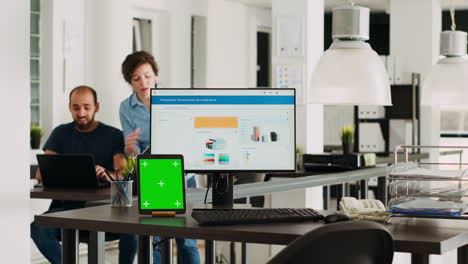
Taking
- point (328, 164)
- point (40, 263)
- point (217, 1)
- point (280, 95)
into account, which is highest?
point (217, 1)

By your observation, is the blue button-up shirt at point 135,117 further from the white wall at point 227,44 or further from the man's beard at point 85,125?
the white wall at point 227,44

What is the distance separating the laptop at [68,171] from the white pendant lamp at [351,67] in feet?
5.24

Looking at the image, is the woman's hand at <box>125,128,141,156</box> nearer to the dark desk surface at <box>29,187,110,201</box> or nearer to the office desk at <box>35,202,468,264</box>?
the dark desk surface at <box>29,187,110,201</box>

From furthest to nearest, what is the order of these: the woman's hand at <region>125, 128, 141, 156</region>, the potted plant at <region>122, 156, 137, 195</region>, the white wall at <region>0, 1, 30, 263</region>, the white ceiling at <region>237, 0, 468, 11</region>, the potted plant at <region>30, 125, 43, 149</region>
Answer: the white ceiling at <region>237, 0, 468, 11</region> → the potted plant at <region>30, 125, 43, 149</region> → the woman's hand at <region>125, 128, 141, 156</region> → the white wall at <region>0, 1, 30, 263</region> → the potted plant at <region>122, 156, 137, 195</region>

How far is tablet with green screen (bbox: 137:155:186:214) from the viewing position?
9.01 ft

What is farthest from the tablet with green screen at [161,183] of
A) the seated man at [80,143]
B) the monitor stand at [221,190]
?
the seated man at [80,143]

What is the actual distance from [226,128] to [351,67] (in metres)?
0.52

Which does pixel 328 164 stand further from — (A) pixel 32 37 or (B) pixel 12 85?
(A) pixel 32 37

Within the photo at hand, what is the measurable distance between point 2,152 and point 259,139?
1084mm

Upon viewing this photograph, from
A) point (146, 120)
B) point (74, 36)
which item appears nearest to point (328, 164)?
point (146, 120)

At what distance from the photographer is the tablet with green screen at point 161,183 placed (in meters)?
2.75

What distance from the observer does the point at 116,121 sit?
7875mm

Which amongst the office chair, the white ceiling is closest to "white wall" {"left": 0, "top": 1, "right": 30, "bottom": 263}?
the office chair

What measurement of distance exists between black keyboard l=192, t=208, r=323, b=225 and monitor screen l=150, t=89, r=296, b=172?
32cm
